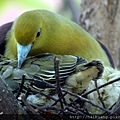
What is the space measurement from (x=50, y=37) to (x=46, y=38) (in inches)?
2.3

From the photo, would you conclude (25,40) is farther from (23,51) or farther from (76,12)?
(76,12)

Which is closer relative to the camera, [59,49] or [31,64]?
[31,64]

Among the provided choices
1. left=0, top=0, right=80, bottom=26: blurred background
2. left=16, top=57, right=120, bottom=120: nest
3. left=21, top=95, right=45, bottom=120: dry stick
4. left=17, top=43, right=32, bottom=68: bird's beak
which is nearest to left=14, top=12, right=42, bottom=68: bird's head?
left=17, top=43, right=32, bottom=68: bird's beak

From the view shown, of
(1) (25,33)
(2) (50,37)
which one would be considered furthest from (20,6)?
(1) (25,33)

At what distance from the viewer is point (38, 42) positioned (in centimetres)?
397

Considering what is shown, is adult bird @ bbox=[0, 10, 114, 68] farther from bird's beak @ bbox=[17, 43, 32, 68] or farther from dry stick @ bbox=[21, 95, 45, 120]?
dry stick @ bbox=[21, 95, 45, 120]

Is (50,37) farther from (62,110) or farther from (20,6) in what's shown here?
(20,6)

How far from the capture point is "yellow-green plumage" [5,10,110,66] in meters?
3.79

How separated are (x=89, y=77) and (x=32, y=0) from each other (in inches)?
187

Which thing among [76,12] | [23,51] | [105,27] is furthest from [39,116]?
[76,12]

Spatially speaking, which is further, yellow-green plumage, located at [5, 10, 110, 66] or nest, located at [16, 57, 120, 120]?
yellow-green plumage, located at [5, 10, 110, 66]

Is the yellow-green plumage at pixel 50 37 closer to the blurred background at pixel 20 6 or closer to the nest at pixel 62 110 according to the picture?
the nest at pixel 62 110

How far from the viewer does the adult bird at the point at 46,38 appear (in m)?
3.78

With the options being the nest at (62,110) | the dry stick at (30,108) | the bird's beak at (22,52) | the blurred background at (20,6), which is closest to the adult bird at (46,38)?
the bird's beak at (22,52)
